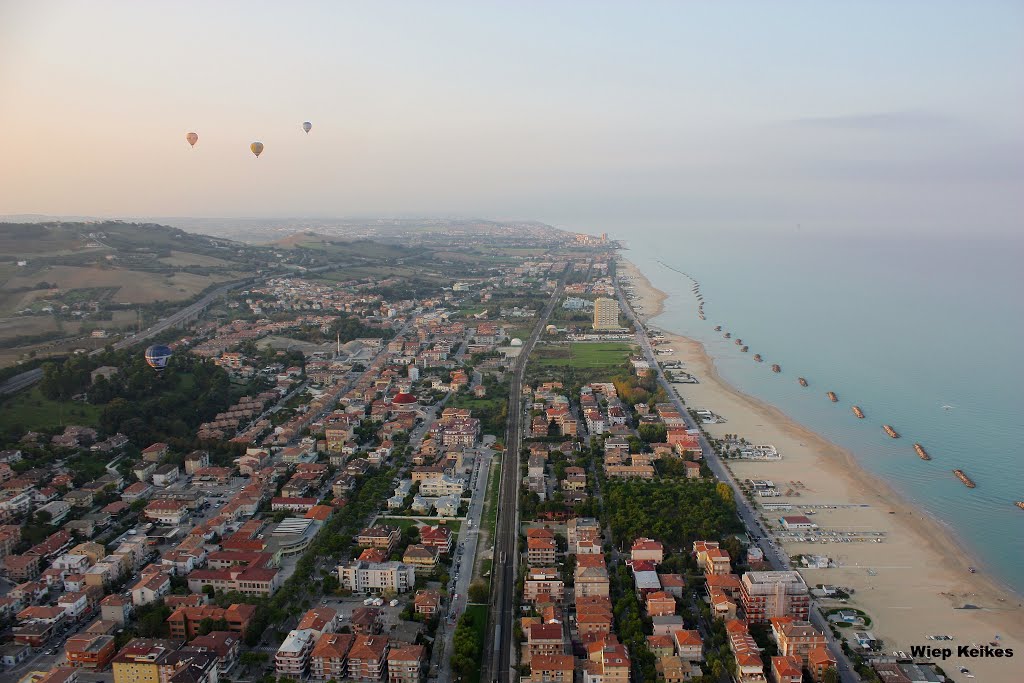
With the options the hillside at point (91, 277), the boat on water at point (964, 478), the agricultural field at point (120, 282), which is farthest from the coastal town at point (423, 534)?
the agricultural field at point (120, 282)

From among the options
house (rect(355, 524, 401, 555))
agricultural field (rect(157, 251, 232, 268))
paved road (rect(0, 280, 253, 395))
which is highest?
agricultural field (rect(157, 251, 232, 268))

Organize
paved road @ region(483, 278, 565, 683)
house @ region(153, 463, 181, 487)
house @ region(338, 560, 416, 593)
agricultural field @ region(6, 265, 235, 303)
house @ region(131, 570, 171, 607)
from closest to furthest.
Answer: paved road @ region(483, 278, 565, 683) < house @ region(131, 570, 171, 607) < house @ region(338, 560, 416, 593) < house @ region(153, 463, 181, 487) < agricultural field @ region(6, 265, 235, 303)

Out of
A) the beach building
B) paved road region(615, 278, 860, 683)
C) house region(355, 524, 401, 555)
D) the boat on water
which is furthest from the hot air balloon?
the boat on water

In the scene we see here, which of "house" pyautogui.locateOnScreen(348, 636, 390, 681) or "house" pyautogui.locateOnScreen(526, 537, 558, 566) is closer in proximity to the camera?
"house" pyautogui.locateOnScreen(348, 636, 390, 681)

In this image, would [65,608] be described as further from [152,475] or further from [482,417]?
[482,417]

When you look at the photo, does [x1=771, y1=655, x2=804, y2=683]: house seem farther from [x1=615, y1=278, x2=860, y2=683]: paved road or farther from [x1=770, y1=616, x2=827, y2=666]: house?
[x1=615, y1=278, x2=860, y2=683]: paved road

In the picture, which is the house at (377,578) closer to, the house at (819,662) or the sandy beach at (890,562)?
the house at (819,662)

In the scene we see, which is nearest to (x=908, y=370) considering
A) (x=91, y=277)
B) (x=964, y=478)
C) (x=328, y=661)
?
(x=964, y=478)

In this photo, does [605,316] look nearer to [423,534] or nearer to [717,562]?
[423,534]
